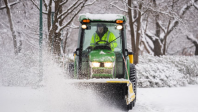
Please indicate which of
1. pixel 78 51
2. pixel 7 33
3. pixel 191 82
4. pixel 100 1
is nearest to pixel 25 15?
pixel 7 33

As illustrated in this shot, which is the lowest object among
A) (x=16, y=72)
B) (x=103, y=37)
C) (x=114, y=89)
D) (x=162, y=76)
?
(x=162, y=76)

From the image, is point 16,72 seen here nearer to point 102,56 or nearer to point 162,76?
point 162,76

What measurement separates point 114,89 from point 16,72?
22.6 feet

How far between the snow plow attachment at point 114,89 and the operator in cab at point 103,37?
1024mm

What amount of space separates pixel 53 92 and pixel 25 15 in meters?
14.4

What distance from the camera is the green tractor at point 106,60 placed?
658 centimetres

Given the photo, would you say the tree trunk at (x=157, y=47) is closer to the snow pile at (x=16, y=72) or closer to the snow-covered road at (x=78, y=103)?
the snow pile at (x=16, y=72)

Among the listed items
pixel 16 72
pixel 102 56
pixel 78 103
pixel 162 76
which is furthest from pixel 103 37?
pixel 16 72

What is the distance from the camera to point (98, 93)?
6.69 metres

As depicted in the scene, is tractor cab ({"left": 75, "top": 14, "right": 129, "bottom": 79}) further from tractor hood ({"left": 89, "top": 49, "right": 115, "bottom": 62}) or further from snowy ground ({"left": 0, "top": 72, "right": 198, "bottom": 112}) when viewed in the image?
snowy ground ({"left": 0, "top": 72, "right": 198, "bottom": 112})

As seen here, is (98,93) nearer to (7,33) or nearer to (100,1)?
(100,1)

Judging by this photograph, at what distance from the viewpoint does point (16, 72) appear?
40.5 feet

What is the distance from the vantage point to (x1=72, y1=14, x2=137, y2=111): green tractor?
6582 mm

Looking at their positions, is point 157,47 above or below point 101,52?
below
